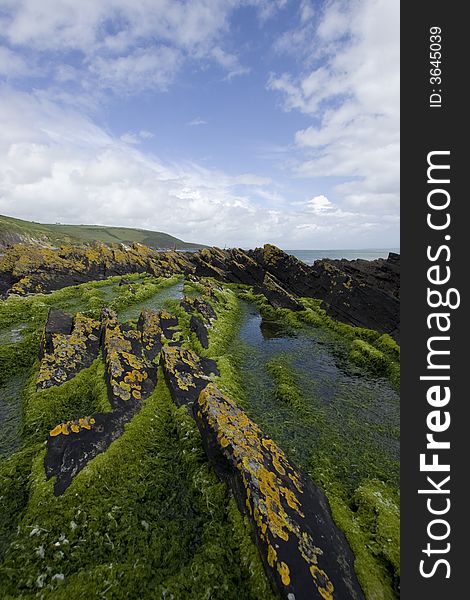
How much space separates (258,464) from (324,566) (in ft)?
8.05

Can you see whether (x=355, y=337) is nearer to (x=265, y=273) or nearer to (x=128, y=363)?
(x=128, y=363)

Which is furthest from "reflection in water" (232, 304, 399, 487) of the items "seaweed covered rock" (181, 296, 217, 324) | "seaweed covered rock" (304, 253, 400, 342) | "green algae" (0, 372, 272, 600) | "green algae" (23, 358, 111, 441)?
"green algae" (23, 358, 111, 441)

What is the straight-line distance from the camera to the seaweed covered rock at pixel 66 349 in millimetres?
13953

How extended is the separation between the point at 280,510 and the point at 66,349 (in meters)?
14.0

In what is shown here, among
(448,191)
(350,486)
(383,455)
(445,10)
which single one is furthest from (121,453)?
(445,10)

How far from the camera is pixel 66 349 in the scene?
15.8 m

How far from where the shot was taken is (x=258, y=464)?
25.6ft

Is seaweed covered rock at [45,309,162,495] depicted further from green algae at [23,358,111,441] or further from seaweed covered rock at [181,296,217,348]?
seaweed covered rock at [181,296,217,348]

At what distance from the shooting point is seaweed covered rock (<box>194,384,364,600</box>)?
5613 millimetres

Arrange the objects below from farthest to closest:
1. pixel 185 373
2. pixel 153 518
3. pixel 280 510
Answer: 1. pixel 185 373
2. pixel 153 518
3. pixel 280 510

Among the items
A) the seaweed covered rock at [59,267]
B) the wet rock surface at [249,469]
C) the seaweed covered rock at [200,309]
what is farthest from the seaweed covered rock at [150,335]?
the seaweed covered rock at [59,267]

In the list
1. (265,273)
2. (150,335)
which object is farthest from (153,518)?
(265,273)

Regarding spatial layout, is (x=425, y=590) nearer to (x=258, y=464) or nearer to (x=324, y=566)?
(x=324, y=566)

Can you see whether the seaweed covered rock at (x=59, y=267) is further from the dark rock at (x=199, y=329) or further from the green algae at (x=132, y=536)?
the green algae at (x=132, y=536)
